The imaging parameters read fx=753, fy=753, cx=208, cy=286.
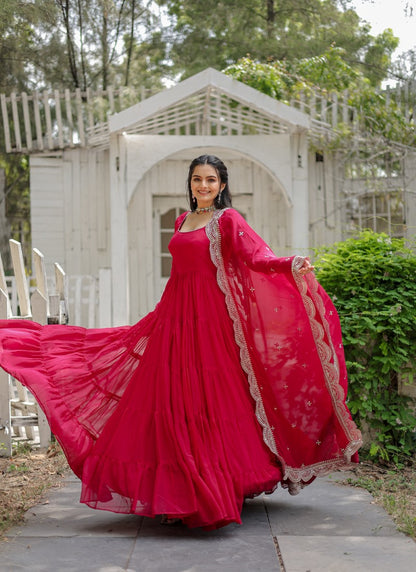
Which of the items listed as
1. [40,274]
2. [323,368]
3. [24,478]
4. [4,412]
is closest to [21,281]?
[40,274]

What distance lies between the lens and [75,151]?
9.48 metres

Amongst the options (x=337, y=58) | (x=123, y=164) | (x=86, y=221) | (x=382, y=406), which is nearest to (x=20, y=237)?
(x=86, y=221)

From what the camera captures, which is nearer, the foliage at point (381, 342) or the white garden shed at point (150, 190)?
the foliage at point (381, 342)

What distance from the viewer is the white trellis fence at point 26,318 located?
17.2 feet

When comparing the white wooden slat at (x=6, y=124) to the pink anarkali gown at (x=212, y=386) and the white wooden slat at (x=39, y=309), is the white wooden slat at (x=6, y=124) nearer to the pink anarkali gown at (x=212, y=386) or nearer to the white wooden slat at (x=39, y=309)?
the white wooden slat at (x=39, y=309)

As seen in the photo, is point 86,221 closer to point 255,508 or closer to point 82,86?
point 82,86

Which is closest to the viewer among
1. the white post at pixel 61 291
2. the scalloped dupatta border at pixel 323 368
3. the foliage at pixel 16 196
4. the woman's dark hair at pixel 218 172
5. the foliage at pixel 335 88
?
the scalloped dupatta border at pixel 323 368

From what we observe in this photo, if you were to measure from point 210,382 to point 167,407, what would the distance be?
0.23 metres

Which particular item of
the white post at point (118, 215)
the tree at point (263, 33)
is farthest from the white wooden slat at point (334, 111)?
the tree at point (263, 33)

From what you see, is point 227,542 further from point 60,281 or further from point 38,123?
point 38,123

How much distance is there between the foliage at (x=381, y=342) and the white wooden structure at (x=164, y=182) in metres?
3.87

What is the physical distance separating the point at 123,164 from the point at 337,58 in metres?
3.84

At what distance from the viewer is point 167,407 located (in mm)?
3445

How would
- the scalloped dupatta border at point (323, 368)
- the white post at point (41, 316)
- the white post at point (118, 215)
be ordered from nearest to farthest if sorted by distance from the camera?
the scalloped dupatta border at point (323, 368) → the white post at point (41, 316) → the white post at point (118, 215)
